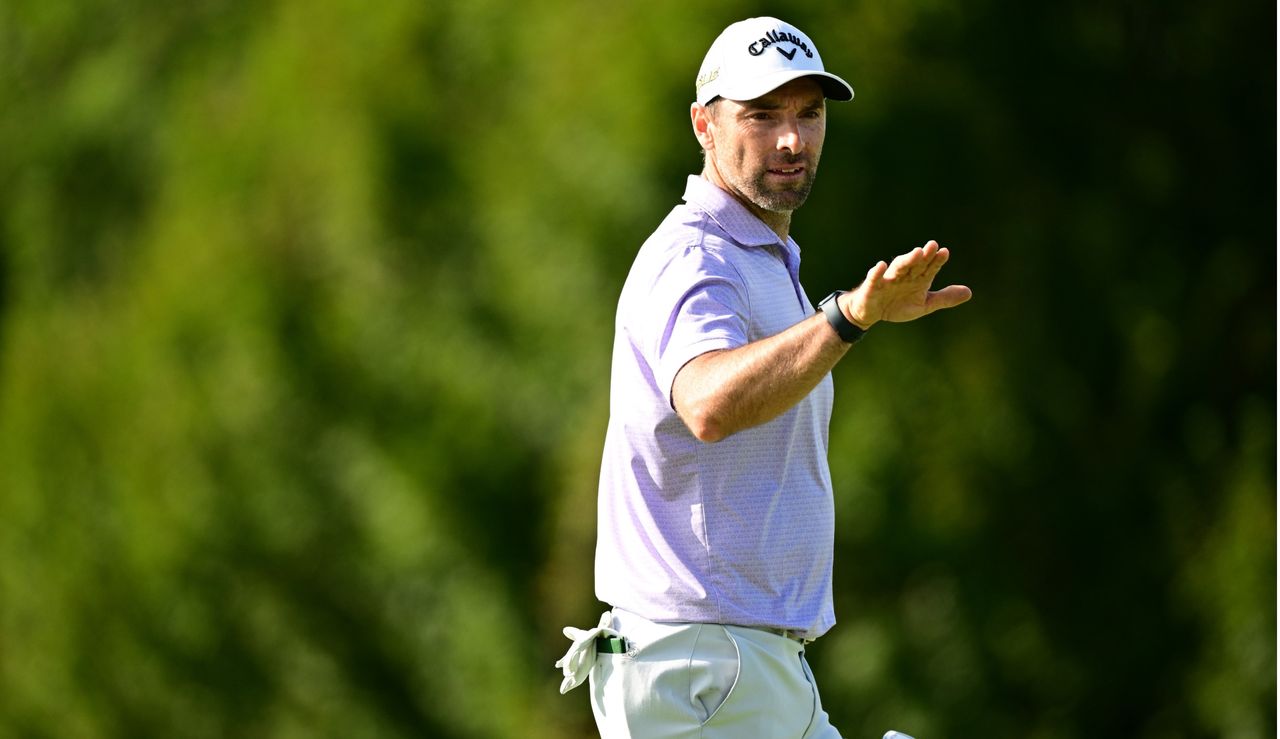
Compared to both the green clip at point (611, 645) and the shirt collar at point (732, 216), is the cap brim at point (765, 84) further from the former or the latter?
the green clip at point (611, 645)

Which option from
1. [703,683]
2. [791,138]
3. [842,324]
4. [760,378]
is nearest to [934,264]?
[842,324]

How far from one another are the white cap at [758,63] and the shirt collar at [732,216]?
17 cm

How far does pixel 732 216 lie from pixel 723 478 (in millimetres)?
489

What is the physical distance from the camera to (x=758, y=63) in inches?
143

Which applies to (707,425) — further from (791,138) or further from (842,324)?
(791,138)

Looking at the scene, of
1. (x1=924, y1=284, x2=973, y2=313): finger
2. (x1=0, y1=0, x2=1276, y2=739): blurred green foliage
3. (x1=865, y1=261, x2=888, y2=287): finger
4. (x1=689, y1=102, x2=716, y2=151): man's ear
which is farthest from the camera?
(x1=0, y1=0, x2=1276, y2=739): blurred green foliage

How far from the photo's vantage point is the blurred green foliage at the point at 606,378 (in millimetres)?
9633

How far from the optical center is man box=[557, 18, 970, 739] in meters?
3.53

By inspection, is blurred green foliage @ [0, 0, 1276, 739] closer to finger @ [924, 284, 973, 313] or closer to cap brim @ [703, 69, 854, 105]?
cap brim @ [703, 69, 854, 105]

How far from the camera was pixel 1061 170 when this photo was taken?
33.5ft

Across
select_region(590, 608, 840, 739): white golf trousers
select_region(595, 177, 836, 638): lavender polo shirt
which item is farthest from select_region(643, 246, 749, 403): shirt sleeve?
select_region(590, 608, 840, 739): white golf trousers

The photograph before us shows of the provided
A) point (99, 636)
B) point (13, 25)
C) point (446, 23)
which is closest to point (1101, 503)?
point (446, 23)

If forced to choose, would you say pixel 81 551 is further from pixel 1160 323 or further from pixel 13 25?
pixel 1160 323

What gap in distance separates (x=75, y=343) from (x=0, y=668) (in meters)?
1.94
